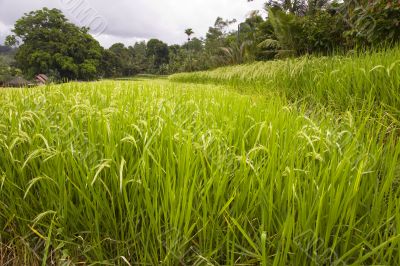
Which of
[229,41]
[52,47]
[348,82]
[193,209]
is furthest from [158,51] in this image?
[193,209]

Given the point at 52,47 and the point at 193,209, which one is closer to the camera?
the point at 193,209

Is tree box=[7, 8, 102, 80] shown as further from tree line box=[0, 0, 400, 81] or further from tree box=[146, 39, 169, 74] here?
tree box=[146, 39, 169, 74]

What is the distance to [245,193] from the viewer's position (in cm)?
107

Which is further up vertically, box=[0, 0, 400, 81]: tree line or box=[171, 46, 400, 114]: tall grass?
box=[0, 0, 400, 81]: tree line

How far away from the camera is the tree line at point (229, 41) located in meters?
5.66

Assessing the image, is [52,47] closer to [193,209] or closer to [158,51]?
[158,51]

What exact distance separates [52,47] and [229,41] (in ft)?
69.8

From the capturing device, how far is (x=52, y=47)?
109 feet

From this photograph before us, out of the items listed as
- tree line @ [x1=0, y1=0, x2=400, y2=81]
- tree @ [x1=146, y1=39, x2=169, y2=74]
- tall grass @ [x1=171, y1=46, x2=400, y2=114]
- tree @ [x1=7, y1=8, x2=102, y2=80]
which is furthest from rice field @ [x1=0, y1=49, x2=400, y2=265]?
tree @ [x1=146, y1=39, x2=169, y2=74]

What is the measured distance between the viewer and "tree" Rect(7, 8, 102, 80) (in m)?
32.4

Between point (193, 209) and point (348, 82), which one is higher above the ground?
point (348, 82)

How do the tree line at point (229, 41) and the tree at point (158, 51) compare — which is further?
the tree at point (158, 51)

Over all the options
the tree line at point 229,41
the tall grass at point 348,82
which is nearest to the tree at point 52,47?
A: the tree line at point 229,41

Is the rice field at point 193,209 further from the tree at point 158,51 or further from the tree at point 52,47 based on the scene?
the tree at point 158,51
